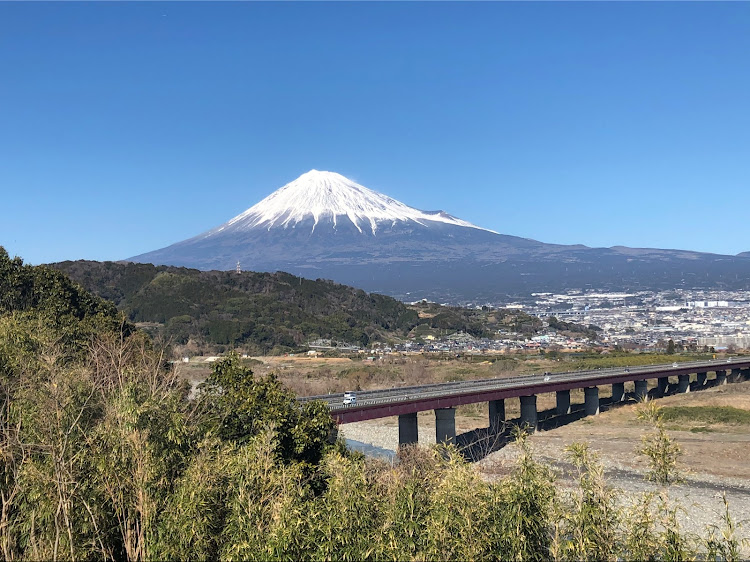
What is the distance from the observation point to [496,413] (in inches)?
1788

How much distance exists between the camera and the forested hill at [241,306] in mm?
101125

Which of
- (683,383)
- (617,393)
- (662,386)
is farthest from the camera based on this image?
(683,383)

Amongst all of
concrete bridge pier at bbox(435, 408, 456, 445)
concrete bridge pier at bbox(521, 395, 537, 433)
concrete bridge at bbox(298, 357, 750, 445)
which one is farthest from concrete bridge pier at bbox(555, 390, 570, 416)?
concrete bridge pier at bbox(435, 408, 456, 445)

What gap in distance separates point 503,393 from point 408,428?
9.04m

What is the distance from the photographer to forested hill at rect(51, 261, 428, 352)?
101125 mm

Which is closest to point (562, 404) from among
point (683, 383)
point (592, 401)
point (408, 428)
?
point (592, 401)

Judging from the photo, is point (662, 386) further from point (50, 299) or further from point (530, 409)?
point (50, 299)

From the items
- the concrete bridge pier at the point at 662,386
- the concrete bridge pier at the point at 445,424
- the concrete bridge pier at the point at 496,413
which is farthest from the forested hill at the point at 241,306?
the concrete bridge pier at the point at 445,424

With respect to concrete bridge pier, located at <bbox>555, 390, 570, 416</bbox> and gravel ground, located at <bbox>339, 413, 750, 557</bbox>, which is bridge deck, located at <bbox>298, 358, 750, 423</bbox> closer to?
concrete bridge pier, located at <bbox>555, 390, 570, 416</bbox>

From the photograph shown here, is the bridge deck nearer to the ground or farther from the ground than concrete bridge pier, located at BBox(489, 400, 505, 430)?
farther from the ground

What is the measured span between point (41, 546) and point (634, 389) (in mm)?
55528

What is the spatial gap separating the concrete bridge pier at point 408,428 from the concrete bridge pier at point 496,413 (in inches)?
395

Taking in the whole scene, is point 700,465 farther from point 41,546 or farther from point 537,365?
point 537,365

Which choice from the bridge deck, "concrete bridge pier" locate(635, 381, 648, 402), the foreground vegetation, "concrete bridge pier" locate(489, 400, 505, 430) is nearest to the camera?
the foreground vegetation
